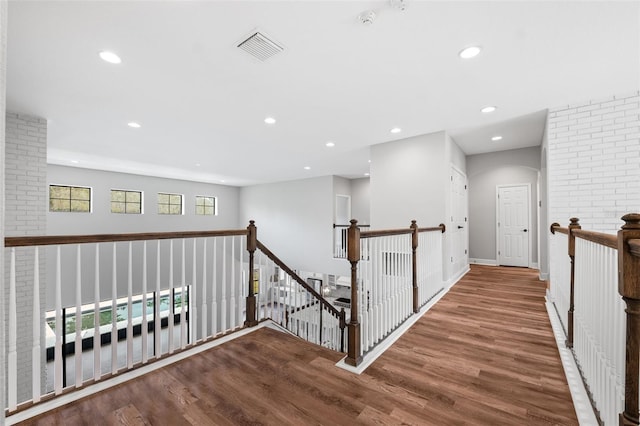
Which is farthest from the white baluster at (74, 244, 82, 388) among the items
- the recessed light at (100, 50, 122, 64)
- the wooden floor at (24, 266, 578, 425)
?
the recessed light at (100, 50, 122, 64)

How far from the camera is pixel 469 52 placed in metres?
2.46

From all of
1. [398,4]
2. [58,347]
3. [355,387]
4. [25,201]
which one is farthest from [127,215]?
[398,4]

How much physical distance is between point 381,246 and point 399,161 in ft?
8.99

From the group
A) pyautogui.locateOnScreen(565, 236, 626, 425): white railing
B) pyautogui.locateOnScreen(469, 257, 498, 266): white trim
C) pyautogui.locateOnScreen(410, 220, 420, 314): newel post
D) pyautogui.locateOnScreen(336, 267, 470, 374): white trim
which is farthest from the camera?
pyautogui.locateOnScreen(469, 257, 498, 266): white trim

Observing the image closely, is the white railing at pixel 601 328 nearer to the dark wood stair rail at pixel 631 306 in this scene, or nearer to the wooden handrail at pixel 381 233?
the dark wood stair rail at pixel 631 306

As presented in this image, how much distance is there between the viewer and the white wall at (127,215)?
7230 mm

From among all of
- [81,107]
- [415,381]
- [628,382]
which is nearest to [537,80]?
[628,382]

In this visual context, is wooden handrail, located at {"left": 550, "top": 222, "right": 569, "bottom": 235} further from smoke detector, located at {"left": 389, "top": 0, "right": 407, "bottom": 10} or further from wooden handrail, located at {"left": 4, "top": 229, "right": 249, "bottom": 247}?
wooden handrail, located at {"left": 4, "top": 229, "right": 249, "bottom": 247}

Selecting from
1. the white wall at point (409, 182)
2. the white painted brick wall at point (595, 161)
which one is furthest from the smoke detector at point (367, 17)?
the white painted brick wall at point (595, 161)

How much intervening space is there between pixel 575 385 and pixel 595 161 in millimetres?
2857

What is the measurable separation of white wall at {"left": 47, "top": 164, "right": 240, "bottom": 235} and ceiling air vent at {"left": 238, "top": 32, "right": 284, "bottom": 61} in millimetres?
7535

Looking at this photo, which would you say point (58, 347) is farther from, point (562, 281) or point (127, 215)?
point (127, 215)

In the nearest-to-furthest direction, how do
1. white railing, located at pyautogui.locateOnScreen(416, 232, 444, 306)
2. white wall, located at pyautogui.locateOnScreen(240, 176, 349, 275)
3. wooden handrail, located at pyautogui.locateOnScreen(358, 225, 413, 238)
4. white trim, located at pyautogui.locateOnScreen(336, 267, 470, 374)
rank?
1. white trim, located at pyautogui.locateOnScreen(336, 267, 470, 374)
2. wooden handrail, located at pyautogui.locateOnScreen(358, 225, 413, 238)
3. white railing, located at pyautogui.locateOnScreen(416, 232, 444, 306)
4. white wall, located at pyautogui.locateOnScreen(240, 176, 349, 275)

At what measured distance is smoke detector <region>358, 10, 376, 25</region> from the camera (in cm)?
198
